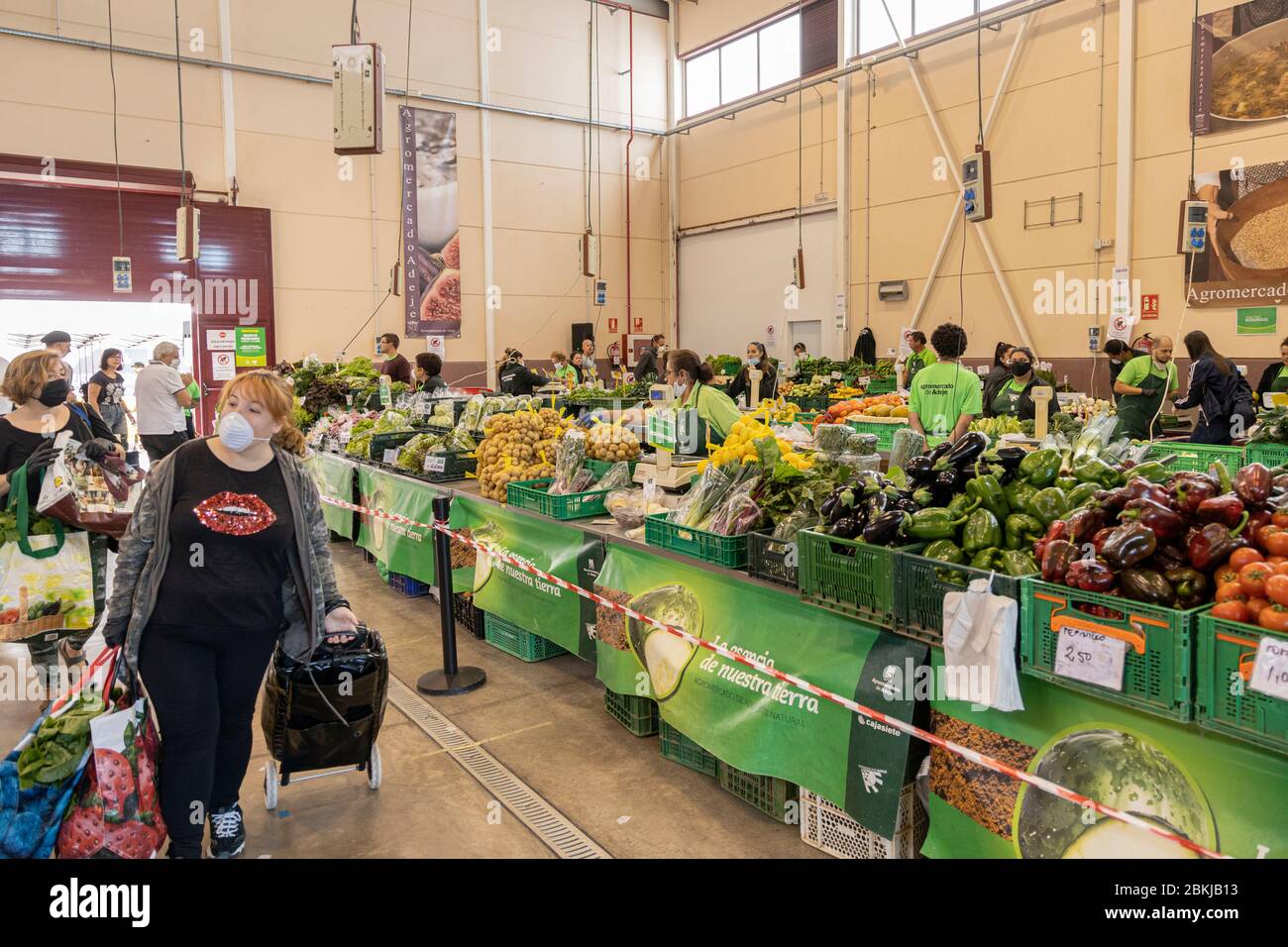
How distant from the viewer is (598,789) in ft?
12.2

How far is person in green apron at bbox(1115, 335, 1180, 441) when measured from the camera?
26.7 feet

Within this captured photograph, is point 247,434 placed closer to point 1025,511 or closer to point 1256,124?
point 1025,511

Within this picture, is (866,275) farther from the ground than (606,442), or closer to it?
farther from the ground

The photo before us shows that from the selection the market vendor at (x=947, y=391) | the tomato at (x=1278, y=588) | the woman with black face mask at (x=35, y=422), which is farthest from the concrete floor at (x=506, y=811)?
the market vendor at (x=947, y=391)

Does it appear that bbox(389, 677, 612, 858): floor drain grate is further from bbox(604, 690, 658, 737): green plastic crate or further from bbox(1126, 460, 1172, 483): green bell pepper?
bbox(1126, 460, 1172, 483): green bell pepper

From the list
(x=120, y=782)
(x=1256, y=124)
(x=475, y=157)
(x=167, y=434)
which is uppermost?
(x=475, y=157)

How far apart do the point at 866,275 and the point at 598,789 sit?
12904 millimetres

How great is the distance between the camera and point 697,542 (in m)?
3.84

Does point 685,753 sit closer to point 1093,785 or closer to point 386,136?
point 1093,785

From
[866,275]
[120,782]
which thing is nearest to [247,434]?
[120,782]

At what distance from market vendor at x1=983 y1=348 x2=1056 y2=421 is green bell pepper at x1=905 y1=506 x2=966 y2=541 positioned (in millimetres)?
5102

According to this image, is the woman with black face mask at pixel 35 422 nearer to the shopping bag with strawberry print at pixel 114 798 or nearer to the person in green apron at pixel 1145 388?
the shopping bag with strawberry print at pixel 114 798

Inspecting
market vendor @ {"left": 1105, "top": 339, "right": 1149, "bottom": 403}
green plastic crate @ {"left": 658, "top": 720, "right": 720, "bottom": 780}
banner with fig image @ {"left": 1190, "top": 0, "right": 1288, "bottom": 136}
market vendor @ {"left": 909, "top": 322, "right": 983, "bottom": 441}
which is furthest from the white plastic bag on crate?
banner with fig image @ {"left": 1190, "top": 0, "right": 1288, "bottom": 136}

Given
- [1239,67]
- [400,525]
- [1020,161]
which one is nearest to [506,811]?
[400,525]
